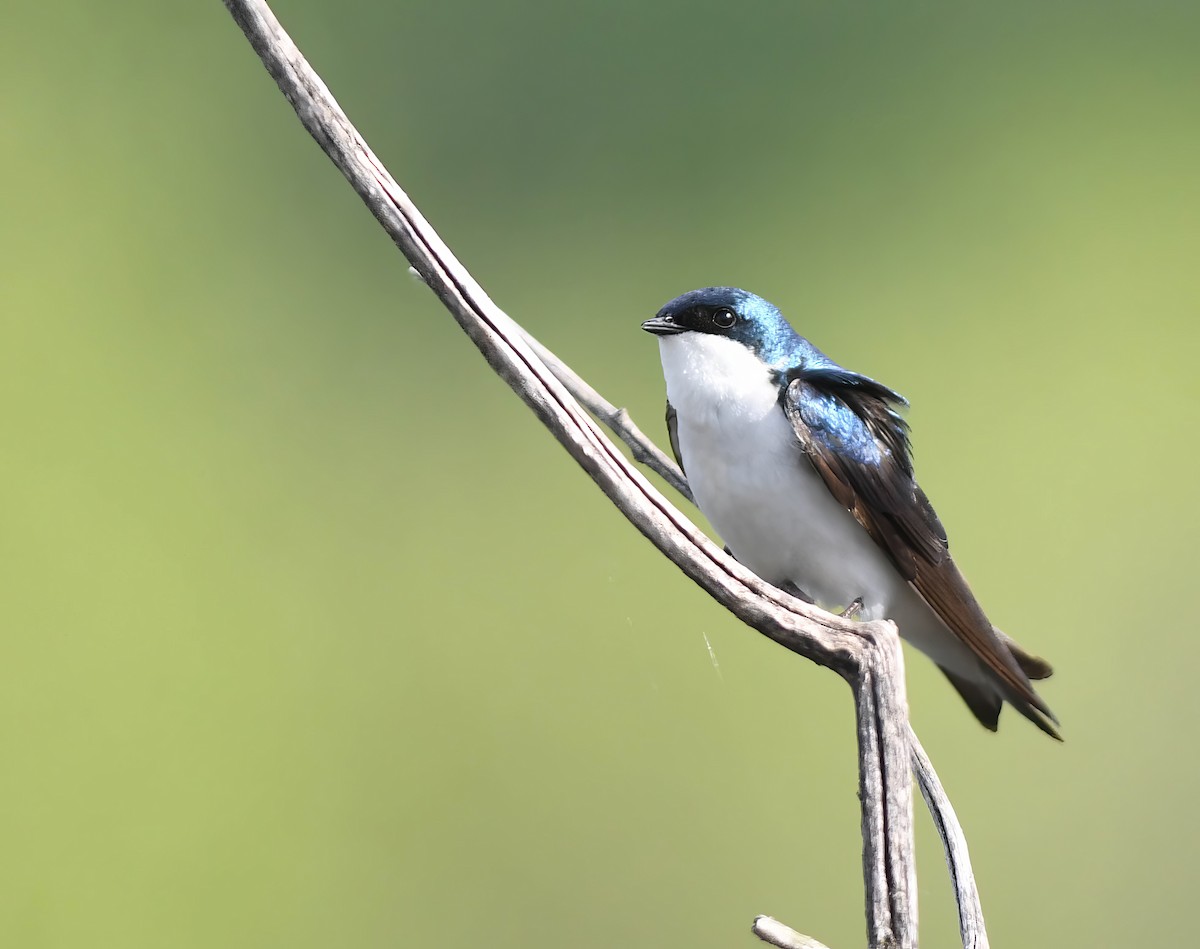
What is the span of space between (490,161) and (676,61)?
1.15 feet

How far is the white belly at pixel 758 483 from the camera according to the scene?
0.87 meters

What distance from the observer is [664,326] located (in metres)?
0.89

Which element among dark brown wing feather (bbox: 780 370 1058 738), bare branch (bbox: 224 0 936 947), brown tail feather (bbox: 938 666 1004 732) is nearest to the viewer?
bare branch (bbox: 224 0 936 947)

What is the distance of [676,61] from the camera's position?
2.12 m

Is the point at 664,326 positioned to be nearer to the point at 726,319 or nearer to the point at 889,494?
the point at 726,319

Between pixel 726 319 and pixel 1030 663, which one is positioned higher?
pixel 726 319

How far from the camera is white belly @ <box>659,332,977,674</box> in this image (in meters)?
0.87

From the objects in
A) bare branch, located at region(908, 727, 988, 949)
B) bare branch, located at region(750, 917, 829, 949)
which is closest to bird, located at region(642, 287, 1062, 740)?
bare branch, located at region(908, 727, 988, 949)

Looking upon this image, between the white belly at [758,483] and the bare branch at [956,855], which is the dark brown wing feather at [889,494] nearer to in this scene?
the white belly at [758,483]

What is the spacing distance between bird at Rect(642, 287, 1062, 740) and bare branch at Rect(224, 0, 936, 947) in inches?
10.9

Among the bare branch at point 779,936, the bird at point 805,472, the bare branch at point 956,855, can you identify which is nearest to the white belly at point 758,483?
the bird at point 805,472

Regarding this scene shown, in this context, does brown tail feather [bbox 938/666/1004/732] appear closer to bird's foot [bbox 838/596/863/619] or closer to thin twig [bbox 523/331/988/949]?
bird's foot [bbox 838/596/863/619]

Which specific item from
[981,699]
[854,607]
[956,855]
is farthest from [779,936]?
[981,699]

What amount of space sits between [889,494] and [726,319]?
17cm
